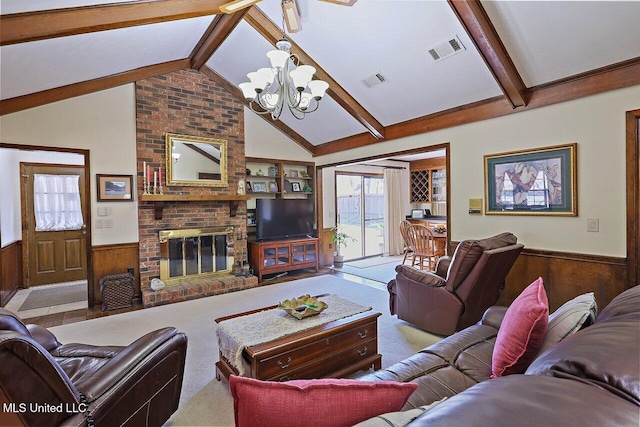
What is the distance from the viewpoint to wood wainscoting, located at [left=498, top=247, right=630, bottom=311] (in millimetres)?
2934

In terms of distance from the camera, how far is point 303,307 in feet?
8.00

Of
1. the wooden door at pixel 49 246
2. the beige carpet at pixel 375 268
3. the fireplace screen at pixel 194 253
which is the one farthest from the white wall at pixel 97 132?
the beige carpet at pixel 375 268

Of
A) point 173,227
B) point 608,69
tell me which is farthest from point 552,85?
point 173,227

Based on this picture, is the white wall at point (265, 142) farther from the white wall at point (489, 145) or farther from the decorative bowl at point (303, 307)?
the decorative bowl at point (303, 307)

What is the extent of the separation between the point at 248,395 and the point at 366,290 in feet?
13.9

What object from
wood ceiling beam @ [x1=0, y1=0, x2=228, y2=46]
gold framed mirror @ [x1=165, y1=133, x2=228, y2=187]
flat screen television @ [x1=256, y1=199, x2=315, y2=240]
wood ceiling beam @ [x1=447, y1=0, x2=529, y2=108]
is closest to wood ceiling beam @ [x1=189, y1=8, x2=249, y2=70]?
wood ceiling beam @ [x1=0, y1=0, x2=228, y2=46]

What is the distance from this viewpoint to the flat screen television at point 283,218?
224 inches

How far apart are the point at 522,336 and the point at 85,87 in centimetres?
536

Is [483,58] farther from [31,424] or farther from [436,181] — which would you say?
[436,181]

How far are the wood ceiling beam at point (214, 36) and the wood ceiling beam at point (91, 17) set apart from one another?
1.53 feet

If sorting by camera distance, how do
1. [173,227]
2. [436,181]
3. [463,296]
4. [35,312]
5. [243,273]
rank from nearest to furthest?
[463,296] < [35,312] < [173,227] < [243,273] < [436,181]

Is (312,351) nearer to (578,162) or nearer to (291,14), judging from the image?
(291,14)

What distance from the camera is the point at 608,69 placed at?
287 cm

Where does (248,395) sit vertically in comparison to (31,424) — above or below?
above
